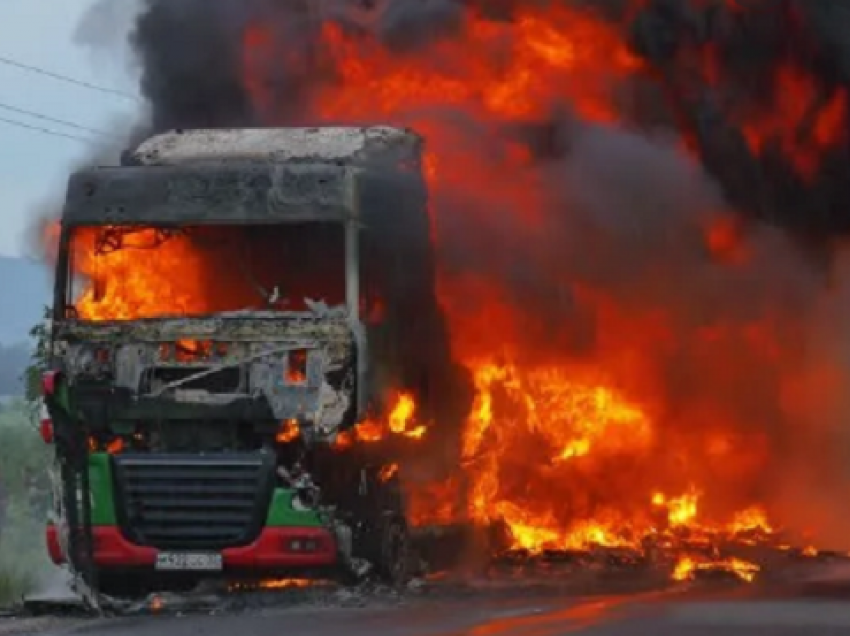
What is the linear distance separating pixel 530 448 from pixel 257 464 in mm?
4249

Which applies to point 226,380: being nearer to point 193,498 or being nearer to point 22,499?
point 193,498

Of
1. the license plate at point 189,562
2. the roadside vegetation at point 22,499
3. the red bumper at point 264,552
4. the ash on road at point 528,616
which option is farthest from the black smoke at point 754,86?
the roadside vegetation at point 22,499

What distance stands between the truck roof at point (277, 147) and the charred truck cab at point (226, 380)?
144 millimetres

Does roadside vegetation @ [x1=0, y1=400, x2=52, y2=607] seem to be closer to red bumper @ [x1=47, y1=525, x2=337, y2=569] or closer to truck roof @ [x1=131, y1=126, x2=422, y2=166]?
truck roof @ [x1=131, y1=126, x2=422, y2=166]

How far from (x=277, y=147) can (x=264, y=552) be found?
3.35 meters

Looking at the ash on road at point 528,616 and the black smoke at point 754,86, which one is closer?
the ash on road at point 528,616

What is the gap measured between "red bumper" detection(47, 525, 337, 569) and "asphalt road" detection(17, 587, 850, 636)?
365 millimetres

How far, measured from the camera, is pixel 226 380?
483 inches

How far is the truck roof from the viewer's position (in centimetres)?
1325

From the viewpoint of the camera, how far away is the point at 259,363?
12.3m

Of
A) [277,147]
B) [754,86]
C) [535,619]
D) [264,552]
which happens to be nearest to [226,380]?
[264,552]

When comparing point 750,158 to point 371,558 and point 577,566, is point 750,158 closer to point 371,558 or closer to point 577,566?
point 577,566

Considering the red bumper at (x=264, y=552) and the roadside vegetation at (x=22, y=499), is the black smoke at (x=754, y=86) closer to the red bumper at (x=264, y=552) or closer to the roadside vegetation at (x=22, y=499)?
the red bumper at (x=264, y=552)

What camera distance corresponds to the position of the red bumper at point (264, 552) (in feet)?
39.5
